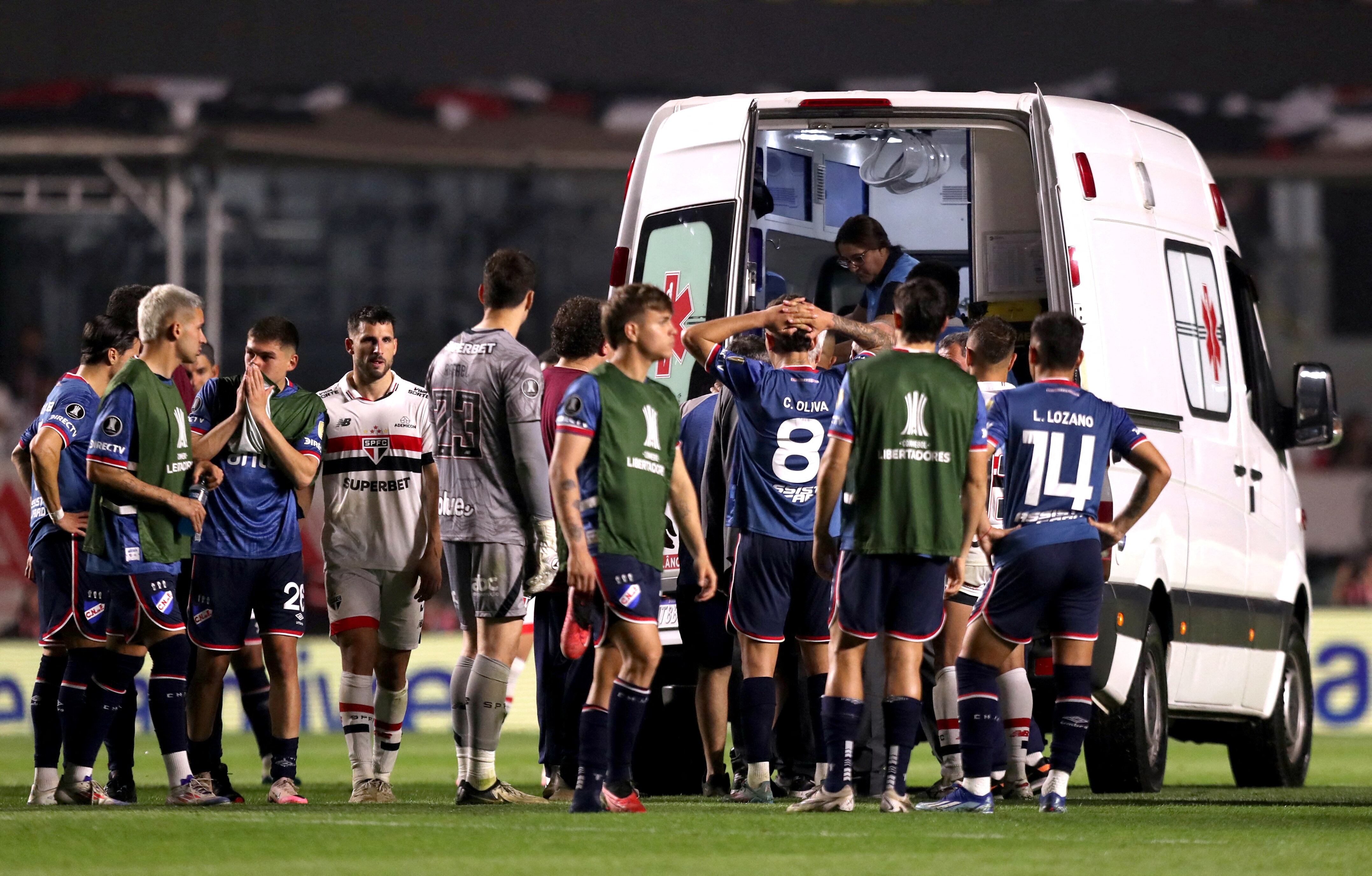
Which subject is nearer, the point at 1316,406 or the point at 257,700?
the point at 257,700

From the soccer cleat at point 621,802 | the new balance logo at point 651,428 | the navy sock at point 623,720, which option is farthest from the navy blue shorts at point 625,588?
the soccer cleat at point 621,802

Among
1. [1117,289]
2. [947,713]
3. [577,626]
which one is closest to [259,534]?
[577,626]

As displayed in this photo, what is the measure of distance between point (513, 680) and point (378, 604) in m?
4.19

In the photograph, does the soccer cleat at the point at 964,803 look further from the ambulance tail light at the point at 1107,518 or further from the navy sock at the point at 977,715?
the ambulance tail light at the point at 1107,518

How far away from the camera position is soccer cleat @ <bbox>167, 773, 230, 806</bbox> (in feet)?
24.4

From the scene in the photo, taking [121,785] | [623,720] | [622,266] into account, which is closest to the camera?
[623,720]

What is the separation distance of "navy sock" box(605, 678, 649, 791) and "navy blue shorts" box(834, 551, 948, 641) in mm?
705

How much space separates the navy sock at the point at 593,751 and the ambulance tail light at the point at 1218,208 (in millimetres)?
4190

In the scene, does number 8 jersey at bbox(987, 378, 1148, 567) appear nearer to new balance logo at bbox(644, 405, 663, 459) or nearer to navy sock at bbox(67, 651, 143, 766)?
new balance logo at bbox(644, 405, 663, 459)

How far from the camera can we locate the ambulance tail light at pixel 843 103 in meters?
8.25

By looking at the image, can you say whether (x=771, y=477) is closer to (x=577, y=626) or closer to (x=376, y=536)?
(x=577, y=626)

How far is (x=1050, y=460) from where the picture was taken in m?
7.01

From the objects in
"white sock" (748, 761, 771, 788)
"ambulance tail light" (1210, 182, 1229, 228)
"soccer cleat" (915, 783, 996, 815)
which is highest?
"ambulance tail light" (1210, 182, 1229, 228)

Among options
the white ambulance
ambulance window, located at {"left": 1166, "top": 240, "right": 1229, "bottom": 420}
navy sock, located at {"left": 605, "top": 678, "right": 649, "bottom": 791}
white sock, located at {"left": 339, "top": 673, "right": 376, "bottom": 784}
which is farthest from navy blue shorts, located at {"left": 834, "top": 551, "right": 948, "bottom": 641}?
ambulance window, located at {"left": 1166, "top": 240, "right": 1229, "bottom": 420}
